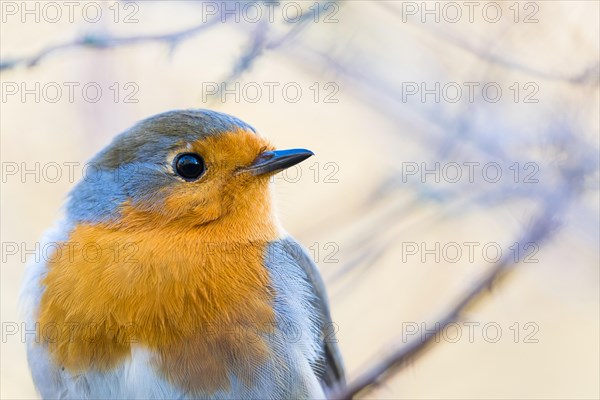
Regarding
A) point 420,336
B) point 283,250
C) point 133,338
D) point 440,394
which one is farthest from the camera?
point 440,394

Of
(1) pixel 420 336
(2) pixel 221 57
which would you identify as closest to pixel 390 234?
(1) pixel 420 336

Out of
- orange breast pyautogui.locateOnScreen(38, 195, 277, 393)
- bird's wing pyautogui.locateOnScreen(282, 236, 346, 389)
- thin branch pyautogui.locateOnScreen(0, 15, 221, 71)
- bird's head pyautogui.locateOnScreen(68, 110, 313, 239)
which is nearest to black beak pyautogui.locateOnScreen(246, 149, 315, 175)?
bird's head pyautogui.locateOnScreen(68, 110, 313, 239)

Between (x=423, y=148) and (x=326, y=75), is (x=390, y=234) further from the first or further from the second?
(x=326, y=75)

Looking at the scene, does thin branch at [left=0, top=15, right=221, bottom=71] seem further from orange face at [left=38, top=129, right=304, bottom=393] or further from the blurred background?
orange face at [left=38, top=129, right=304, bottom=393]

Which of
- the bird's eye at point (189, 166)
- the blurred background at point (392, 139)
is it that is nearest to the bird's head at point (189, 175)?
the bird's eye at point (189, 166)

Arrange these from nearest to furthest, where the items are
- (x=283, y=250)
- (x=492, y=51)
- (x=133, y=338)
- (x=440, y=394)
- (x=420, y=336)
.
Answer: (x=420, y=336), (x=133, y=338), (x=492, y=51), (x=283, y=250), (x=440, y=394)

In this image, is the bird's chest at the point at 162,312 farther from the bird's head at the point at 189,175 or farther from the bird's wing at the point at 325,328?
the bird's wing at the point at 325,328

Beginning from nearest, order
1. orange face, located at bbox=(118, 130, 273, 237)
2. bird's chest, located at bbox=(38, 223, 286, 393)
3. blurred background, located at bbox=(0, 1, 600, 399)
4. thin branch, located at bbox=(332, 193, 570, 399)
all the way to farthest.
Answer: thin branch, located at bbox=(332, 193, 570, 399)
blurred background, located at bbox=(0, 1, 600, 399)
bird's chest, located at bbox=(38, 223, 286, 393)
orange face, located at bbox=(118, 130, 273, 237)
